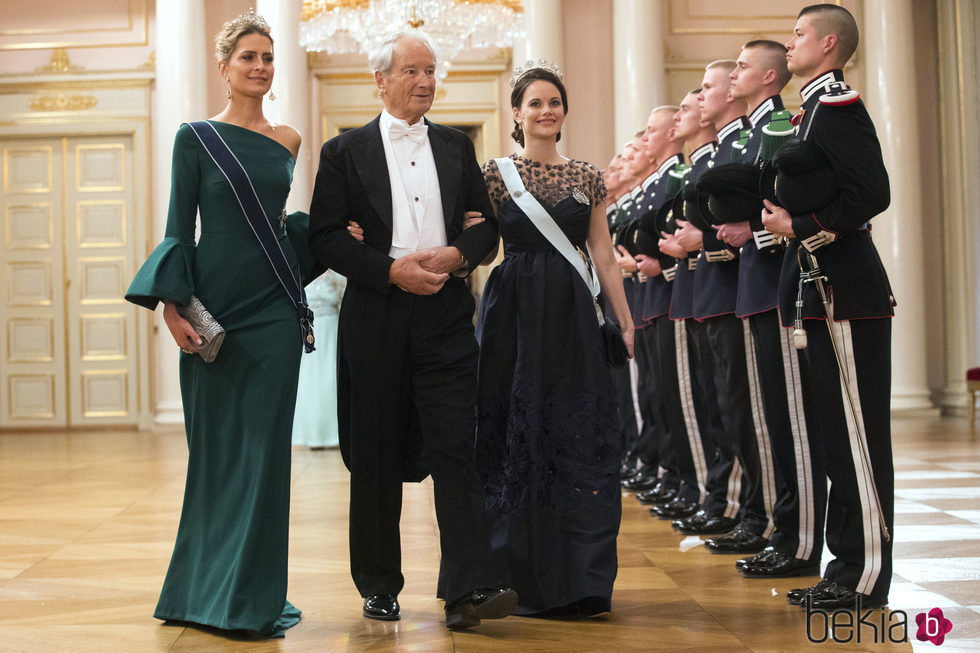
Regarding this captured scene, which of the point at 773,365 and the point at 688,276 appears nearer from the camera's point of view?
the point at 773,365

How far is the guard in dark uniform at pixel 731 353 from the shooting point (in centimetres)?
381

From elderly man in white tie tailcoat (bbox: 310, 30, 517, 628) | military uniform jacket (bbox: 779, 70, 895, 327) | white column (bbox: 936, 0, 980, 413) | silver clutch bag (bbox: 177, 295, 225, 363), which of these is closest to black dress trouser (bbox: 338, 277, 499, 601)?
elderly man in white tie tailcoat (bbox: 310, 30, 517, 628)

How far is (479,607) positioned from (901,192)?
7.90m

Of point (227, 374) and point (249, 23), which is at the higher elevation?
point (249, 23)

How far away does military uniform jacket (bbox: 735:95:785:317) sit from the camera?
3467mm

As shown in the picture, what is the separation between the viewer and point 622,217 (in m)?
5.75

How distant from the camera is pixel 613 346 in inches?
122

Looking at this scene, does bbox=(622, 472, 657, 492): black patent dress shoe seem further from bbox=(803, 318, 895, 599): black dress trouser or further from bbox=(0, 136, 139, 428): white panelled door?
bbox=(0, 136, 139, 428): white panelled door

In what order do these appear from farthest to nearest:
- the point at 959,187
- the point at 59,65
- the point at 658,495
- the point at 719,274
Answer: the point at 59,65 < the point at 959,187 < the point at 658,495 < the point at 719,274

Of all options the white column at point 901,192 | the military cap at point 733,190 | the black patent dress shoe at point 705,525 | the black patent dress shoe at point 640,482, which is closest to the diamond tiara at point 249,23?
the military cap at point 733,190

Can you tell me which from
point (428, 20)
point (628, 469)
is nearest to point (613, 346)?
point (628, 469)

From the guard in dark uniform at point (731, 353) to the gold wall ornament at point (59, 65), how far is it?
7.97 meters

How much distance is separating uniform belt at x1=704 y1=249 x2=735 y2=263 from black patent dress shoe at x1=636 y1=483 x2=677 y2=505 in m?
1.51

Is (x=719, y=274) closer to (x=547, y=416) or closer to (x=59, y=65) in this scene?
(x=547, y=416)
